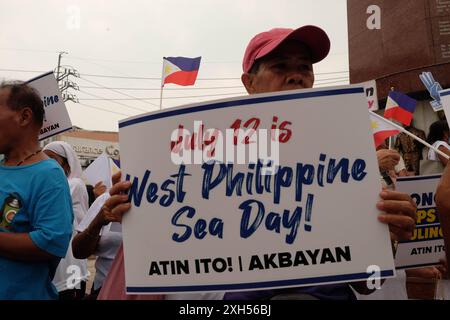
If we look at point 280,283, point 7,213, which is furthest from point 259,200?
point 7,213

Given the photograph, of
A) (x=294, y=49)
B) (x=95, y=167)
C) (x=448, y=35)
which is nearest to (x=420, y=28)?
(x=448, y=35)

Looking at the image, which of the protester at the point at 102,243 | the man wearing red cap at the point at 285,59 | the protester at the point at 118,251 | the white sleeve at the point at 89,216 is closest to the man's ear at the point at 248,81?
the man wearing red cap at the point at 285,59

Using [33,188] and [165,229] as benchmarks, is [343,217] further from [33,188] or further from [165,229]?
[33,188]

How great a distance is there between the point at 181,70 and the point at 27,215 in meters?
Result: 5.59

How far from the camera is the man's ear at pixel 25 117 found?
67.9 inches

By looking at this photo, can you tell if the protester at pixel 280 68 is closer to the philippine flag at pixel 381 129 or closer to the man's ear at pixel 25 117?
the man's ear at pixel 25 117

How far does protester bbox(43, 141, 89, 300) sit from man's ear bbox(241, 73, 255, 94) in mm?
1621

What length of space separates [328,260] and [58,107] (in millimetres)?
3035

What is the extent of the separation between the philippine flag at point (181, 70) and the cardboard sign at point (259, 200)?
5.74m

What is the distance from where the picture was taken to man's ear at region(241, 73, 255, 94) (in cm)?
154

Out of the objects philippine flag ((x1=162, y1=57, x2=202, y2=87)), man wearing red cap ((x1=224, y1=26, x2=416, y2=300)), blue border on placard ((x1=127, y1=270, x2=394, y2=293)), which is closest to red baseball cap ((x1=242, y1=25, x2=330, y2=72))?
man wearing red cap ((x1=224, y1=26, x2=416, y2=300))

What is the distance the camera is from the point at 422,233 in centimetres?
203

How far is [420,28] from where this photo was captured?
15297mm

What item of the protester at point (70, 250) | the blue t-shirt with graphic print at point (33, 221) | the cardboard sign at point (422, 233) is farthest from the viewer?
the protester at point (70, 250)
